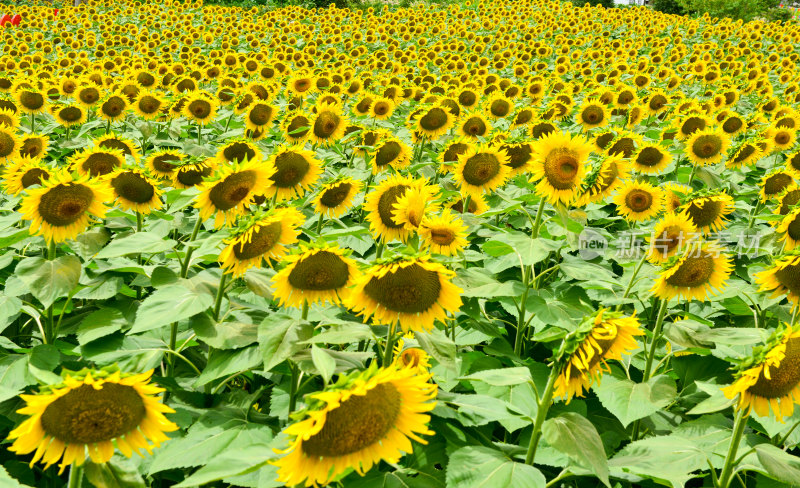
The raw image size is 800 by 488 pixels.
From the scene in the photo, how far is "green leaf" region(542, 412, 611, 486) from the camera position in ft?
5.81

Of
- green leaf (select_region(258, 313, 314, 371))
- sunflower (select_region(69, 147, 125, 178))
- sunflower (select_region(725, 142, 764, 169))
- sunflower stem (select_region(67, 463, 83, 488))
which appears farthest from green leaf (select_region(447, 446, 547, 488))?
sunflower (select_region(725, 142, 764, 169))

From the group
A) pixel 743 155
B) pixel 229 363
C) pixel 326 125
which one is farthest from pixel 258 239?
pixel 743 155

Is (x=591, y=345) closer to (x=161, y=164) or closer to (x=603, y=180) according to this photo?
(x=603, y=180)

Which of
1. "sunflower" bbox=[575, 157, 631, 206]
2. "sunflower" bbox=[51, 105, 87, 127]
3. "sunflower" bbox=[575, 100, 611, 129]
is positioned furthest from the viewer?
"sunflower" bbox=[575, 100, 611, 129]

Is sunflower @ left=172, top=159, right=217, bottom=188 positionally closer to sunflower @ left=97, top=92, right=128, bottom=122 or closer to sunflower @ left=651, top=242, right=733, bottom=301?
sunflower @ left=651, top=242, right=733, bottom=301

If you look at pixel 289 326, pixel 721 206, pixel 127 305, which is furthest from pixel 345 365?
pixel 721 206

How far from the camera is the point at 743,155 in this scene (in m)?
5.45

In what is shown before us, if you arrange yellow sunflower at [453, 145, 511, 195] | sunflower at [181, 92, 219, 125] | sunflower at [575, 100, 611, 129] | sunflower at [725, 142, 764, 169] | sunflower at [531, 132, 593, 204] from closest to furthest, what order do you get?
1. sunflower at [531, 132, 593, 204]
2. yellow sunflower at [453, 145, 511, 195]
3. sunflower at [725, 142, 764, 169]
4. sunflower at [181, 92, 219, 125]
5. sunflower at [575, 100, 611, 129]

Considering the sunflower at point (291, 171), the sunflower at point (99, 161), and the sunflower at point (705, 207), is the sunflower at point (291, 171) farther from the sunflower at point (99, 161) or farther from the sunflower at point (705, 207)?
the sunflower at point (705, 207)

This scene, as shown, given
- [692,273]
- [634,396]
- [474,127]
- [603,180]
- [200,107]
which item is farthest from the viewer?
[200,107]

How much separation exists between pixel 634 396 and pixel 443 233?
107 cm

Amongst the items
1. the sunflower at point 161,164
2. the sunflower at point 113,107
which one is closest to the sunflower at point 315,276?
the sunflower at point 161,164

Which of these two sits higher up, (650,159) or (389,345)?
(389,345)

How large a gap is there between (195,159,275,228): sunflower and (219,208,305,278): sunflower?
10.9 inches
